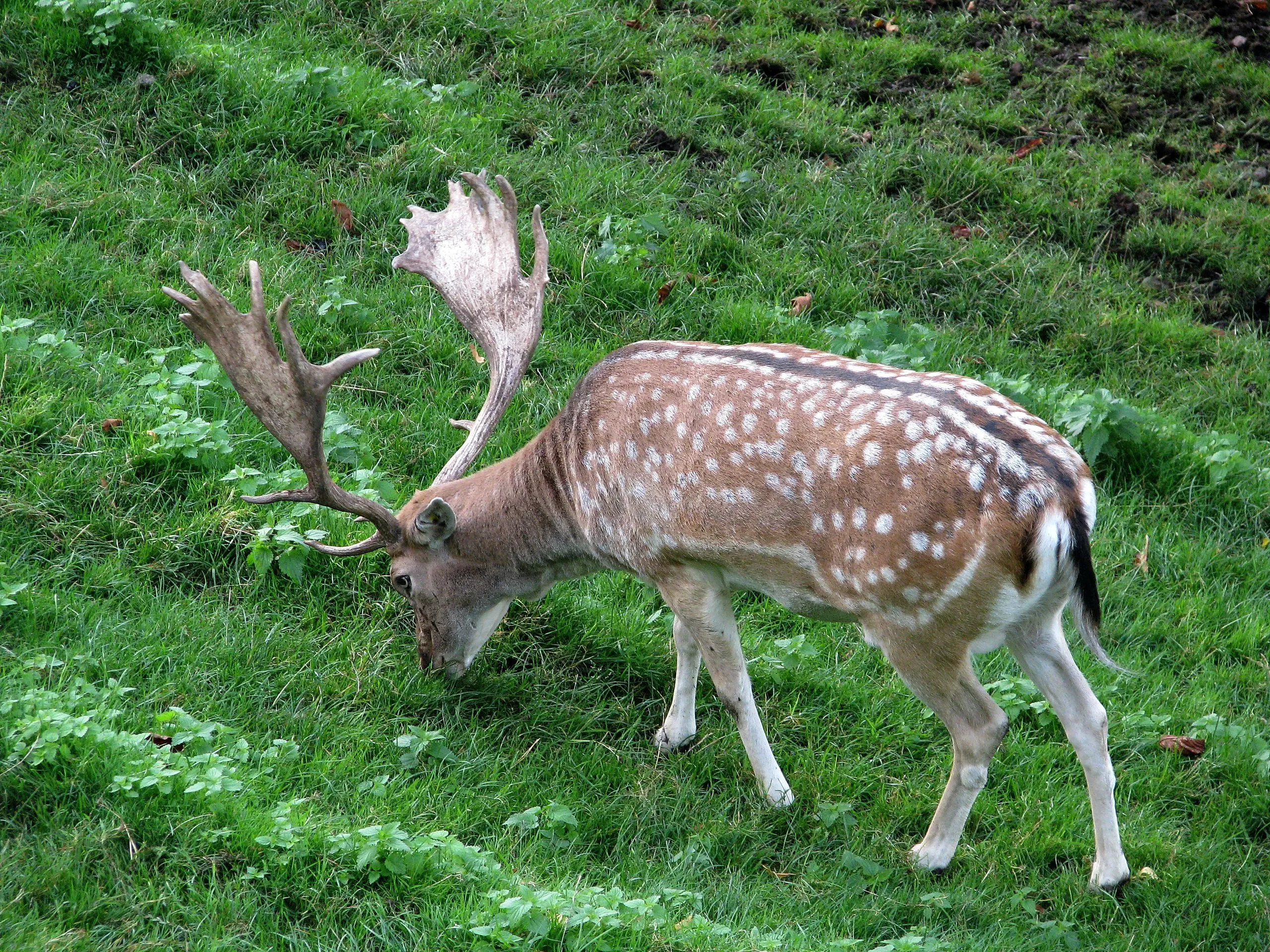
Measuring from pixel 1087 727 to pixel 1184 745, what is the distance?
0.89m

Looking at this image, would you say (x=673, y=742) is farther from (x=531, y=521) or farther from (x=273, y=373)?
(x=273, y=373)

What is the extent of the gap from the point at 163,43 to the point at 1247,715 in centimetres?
632

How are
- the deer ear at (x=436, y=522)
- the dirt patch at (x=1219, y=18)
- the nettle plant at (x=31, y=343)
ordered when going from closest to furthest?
the deer ear at (x=436, y=522) → the nettle plant at (x=31, y=343) → the dirt patch at (x=1219, y=18)

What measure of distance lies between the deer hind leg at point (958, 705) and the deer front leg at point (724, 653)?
62 centimetres

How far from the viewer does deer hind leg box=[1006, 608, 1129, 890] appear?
4.53 meters

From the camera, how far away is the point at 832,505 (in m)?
4.27

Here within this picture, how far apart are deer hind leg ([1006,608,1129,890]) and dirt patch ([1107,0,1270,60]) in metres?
6.33

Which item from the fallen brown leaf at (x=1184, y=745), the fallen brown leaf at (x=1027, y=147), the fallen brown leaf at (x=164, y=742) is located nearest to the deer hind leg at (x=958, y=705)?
the fallen brown leaf at (x=1184, y=745)

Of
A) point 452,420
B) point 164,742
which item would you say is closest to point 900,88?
point 452,420

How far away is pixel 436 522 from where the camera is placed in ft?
16.7

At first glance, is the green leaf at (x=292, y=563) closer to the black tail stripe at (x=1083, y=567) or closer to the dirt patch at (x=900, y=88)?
the black tail stripe at (x=1083, y=567)

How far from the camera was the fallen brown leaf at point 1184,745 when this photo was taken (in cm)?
516

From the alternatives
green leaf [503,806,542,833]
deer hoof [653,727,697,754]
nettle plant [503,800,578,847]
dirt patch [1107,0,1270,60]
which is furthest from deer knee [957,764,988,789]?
dirt patch [1107,0,1270,60]

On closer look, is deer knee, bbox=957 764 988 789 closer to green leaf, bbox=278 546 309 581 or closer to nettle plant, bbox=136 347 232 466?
green leaf, bbox=278 546 309 581
